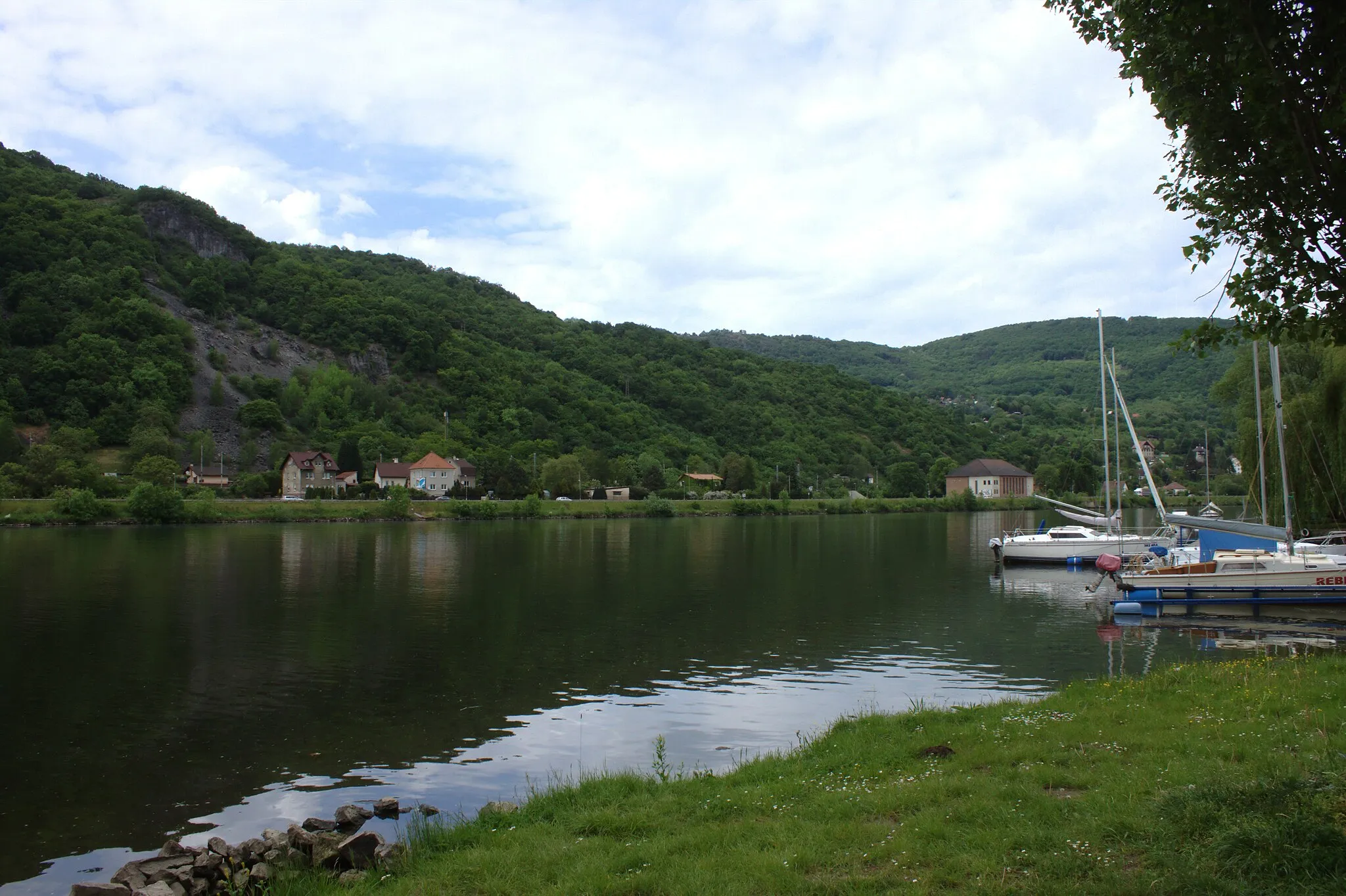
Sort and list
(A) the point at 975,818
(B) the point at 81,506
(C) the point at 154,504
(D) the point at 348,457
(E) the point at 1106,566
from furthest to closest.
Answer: (D) the point at 348,457
(C) the point at 154,504
(B) the point at 81,506
(E) the point at 1106,566
(A) the point at 975,818

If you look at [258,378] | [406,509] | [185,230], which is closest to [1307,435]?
[406,509]

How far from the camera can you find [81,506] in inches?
3108

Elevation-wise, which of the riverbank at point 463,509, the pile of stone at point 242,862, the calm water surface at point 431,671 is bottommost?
the calm water surface at point 431,671

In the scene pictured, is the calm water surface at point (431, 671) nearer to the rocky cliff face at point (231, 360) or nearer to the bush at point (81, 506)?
the bush at point (81, 506)

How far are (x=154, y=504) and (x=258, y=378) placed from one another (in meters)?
69.3

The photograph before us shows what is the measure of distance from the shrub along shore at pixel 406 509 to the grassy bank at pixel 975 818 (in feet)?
278

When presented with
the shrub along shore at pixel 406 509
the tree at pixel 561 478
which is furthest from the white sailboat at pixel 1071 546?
the tree at pixel 561 478

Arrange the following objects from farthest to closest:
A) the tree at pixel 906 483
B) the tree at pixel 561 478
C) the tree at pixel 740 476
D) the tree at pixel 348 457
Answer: the tree at pixel 906 483
the tree at pixel 740 476
the tree at pixel 348 457
the tree at pixel 561 478

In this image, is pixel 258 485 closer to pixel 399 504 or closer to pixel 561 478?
pixel 399 504

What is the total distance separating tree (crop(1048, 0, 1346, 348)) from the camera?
600 centimetres

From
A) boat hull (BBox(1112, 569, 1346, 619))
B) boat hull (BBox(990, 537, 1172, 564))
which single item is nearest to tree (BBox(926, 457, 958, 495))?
boat hull (BBox(990, 537, 1172, 564))

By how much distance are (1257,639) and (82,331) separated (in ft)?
493

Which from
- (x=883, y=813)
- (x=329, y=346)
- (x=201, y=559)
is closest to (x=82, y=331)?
(x=329, y=346)

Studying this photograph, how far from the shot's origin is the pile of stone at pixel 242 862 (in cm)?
864
